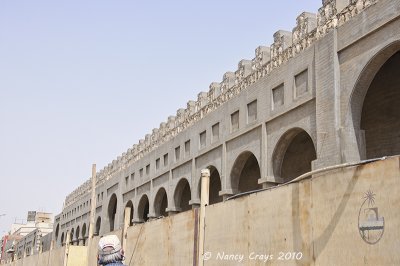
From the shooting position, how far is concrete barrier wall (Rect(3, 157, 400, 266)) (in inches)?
155

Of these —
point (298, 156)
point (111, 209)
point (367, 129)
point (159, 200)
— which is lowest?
point (159, 200)

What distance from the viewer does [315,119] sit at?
Answer: 14.8 metres

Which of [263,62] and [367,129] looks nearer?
[367,129]

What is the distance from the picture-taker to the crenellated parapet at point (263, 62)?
567 inches

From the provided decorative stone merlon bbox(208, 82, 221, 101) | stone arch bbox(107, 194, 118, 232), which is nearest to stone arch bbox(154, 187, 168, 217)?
decorative stone merlon bbox(208, 82, 221, 101)

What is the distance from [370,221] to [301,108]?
465 inches

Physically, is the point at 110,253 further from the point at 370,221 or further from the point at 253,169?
the point at 253,169

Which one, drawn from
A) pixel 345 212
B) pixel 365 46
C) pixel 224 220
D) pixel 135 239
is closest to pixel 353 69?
pixel 365 46

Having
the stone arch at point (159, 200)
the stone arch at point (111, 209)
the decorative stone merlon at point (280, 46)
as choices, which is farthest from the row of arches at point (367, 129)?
the stone arch at point (111, 209)

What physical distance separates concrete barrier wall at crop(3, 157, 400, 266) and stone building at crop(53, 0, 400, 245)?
8001 millimetres

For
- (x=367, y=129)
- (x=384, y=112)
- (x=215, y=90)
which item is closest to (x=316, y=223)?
(x=384, y=112)

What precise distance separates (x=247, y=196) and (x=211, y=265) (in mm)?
1148

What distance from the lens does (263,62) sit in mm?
18219

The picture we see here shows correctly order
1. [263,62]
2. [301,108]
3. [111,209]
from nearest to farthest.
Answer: [301,108] < [263,62] < [111,209]
